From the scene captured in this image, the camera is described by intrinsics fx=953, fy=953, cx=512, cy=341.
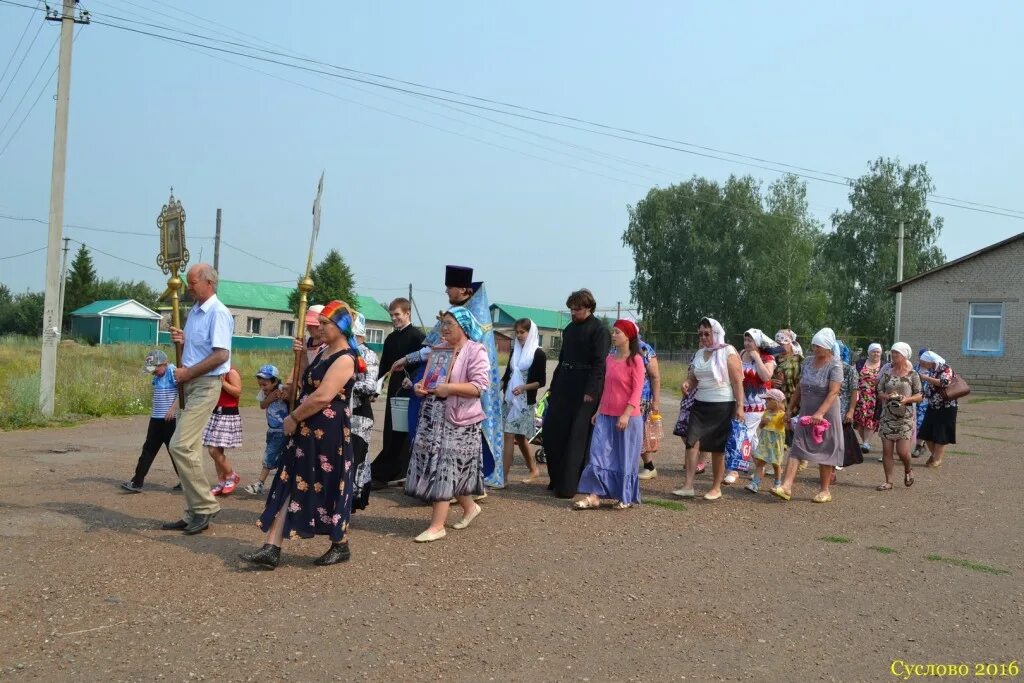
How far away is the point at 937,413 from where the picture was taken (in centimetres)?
1230

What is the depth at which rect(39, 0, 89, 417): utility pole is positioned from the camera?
15273mm

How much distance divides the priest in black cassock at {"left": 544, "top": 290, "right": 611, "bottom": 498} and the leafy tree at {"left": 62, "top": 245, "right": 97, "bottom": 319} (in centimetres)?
6940

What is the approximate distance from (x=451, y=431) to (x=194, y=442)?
1.83 metres

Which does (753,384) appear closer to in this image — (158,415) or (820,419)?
(820,419)

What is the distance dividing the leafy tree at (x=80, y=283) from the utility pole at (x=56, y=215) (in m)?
59.6

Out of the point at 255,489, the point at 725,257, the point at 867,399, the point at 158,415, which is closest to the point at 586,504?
the point at 255,489

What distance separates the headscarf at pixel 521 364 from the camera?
9680mm

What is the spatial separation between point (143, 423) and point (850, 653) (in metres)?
13.5

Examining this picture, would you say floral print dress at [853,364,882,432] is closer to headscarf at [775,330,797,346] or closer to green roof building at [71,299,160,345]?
headscarf at [775,330,797,346]

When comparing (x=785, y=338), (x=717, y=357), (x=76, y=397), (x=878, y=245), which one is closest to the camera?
(x=717, y=357)

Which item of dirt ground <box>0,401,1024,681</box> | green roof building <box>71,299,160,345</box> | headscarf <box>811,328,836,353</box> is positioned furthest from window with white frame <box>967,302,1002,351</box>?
green roof building <box>71,299,160,345</box>

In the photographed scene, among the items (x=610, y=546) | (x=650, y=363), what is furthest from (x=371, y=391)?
(x=650, y=363)

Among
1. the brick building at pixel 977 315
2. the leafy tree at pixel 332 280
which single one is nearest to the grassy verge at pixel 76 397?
the brick building at pixel 977 315

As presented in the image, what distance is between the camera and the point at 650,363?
31.0 ft
